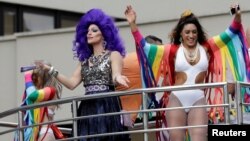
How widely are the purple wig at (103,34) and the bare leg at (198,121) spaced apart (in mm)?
1100

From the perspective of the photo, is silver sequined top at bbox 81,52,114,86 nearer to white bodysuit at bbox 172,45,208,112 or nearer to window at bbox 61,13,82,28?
white bodysuit at bbox 172,45,208,112

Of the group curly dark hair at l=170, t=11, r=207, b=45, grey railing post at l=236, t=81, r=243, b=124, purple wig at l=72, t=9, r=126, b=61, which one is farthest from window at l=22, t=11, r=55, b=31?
grey railing post at l=236, t=81, r=243, b=124

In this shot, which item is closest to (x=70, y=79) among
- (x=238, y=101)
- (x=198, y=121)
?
(x=198, y=121)

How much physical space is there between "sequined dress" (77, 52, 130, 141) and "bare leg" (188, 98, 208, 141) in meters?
0.76

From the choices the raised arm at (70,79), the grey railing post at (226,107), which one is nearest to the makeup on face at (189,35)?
the grey railing post at (226,107)

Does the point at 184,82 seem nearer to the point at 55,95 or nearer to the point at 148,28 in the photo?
the point at 55,95

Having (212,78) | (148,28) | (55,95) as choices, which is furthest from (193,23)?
(148,28)

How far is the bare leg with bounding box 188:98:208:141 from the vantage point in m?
12.9

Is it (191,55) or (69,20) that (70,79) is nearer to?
(191,55)

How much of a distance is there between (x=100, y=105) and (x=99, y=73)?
0.34 metres

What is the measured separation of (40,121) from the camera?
46.9 ft

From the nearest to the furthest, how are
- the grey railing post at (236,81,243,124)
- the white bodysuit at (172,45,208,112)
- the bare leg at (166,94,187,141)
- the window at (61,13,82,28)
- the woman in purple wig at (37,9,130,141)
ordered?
the grey railing post at (236,81,243,124)
the bare leg at (166,94,187,141)
the white bodysuit at (172,45,208,112)
the woman in purple wig at (37,9,130,141)
the window at (61,13,82,28)

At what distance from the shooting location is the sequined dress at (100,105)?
1332cm

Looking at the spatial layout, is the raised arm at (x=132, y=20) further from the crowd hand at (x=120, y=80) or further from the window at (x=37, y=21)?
the window at (x=37, y=21)
